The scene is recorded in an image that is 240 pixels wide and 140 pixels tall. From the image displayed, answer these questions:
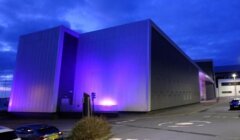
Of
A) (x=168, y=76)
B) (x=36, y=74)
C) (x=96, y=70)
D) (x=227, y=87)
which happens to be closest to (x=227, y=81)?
(x=227, y=87)

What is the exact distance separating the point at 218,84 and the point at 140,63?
94.3 metres

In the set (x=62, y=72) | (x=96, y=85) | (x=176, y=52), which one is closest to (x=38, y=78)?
(x=62, y=72)

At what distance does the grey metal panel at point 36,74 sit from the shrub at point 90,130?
24.1 m

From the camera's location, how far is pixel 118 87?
3528 cm

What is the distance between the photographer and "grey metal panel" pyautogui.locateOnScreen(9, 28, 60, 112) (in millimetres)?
36625

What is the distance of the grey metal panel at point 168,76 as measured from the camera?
3594 cm

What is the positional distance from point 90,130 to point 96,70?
2608cm

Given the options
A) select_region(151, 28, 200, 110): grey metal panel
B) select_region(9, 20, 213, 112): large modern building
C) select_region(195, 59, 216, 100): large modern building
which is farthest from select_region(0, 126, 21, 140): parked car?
select_region(195, 59, 216, 100): large modern building

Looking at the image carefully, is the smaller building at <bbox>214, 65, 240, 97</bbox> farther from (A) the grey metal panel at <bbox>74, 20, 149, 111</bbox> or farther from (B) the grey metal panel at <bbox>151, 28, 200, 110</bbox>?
(A) the grey metal panel at <bbox>74, 20, 149, 111</bbox>

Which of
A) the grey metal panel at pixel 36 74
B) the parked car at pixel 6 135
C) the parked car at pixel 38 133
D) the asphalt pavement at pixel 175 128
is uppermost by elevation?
the grey metal panel at pixel 36 74

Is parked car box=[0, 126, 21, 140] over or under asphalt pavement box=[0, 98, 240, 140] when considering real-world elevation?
over

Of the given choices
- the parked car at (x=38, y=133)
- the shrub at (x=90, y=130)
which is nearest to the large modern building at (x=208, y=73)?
the shrub at (x=90, y=130)

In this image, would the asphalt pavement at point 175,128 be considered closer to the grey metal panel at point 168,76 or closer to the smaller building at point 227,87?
the grey metal panel at point 168,76

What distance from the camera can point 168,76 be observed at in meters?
42.2
